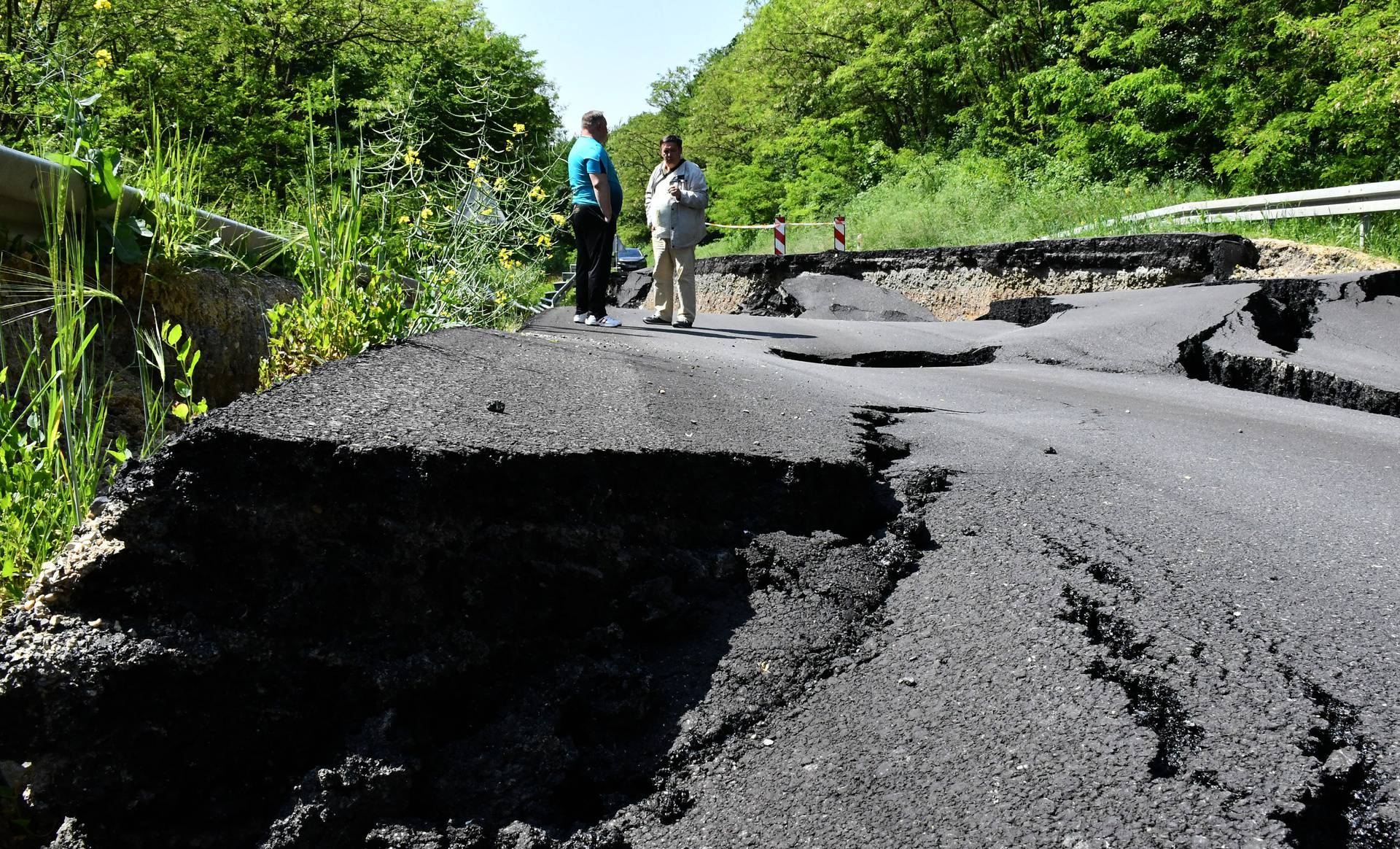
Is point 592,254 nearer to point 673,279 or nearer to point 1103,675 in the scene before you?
point 673,279

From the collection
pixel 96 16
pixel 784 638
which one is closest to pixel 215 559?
pixel 784 638

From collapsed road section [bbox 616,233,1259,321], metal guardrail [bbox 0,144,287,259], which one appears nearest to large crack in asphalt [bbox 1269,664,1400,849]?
metal guardrail [bbox 0,144,287,259]

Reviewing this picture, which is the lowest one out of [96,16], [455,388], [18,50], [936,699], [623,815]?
[623,815]

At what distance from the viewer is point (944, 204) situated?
1823cm

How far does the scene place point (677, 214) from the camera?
311 inches

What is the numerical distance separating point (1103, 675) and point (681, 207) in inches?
250

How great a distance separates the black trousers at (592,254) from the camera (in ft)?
24.8

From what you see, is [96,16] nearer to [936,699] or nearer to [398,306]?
[398,306]

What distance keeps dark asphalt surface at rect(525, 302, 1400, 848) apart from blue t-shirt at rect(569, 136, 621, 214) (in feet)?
13.7

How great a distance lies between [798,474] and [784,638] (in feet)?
2.25

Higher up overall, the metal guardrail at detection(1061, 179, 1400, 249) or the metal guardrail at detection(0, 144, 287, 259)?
the metal guardrail at detection(1061, 179, 1400, 249)

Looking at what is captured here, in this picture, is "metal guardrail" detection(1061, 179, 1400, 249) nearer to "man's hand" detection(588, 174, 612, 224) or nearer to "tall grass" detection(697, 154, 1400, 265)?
"tall grass" detection(697, 154, 1400, 265)

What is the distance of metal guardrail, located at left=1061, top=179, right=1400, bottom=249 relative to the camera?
9000 mm

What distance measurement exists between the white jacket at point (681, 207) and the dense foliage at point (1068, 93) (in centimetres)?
923
